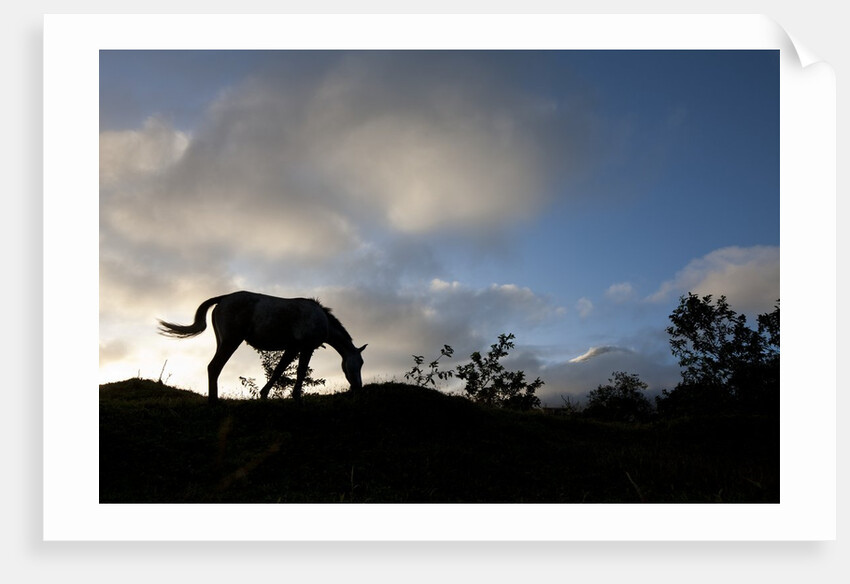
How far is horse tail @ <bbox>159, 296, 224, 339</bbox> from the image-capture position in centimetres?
925

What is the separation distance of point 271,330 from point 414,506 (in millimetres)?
5304

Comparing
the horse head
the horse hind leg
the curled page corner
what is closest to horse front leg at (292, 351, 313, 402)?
the horse head

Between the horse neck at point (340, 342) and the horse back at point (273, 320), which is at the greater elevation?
the horse back at point (273, 320)

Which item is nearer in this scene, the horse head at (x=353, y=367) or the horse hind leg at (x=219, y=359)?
the horse hind leg at (x=219, y=359)

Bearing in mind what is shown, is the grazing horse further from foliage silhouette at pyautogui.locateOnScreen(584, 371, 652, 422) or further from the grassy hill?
foliage silhouette at pyautogui.locateOnScreen(584, 371, 652, 422)

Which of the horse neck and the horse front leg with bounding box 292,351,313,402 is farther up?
the horse neck

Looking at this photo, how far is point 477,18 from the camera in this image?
6.79 meters

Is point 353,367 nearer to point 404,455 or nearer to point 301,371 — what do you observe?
point 301,371

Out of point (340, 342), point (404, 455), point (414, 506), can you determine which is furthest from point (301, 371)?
point (414, 506)

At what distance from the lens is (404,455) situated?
7.71 metres

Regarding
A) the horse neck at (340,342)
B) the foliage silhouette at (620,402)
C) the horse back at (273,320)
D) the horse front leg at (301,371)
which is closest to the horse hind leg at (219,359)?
the horse back at (273,320)

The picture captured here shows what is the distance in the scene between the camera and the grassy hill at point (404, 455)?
263 inches

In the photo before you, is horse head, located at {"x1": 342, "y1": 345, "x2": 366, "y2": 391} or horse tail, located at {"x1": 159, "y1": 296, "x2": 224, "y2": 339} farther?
horse head, located at {"x1": 342, "y1": 345, "x2": 366, "y2": 391}

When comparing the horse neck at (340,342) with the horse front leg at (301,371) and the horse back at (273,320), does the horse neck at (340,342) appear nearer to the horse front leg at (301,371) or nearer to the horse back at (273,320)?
the horse back at (273,320)
